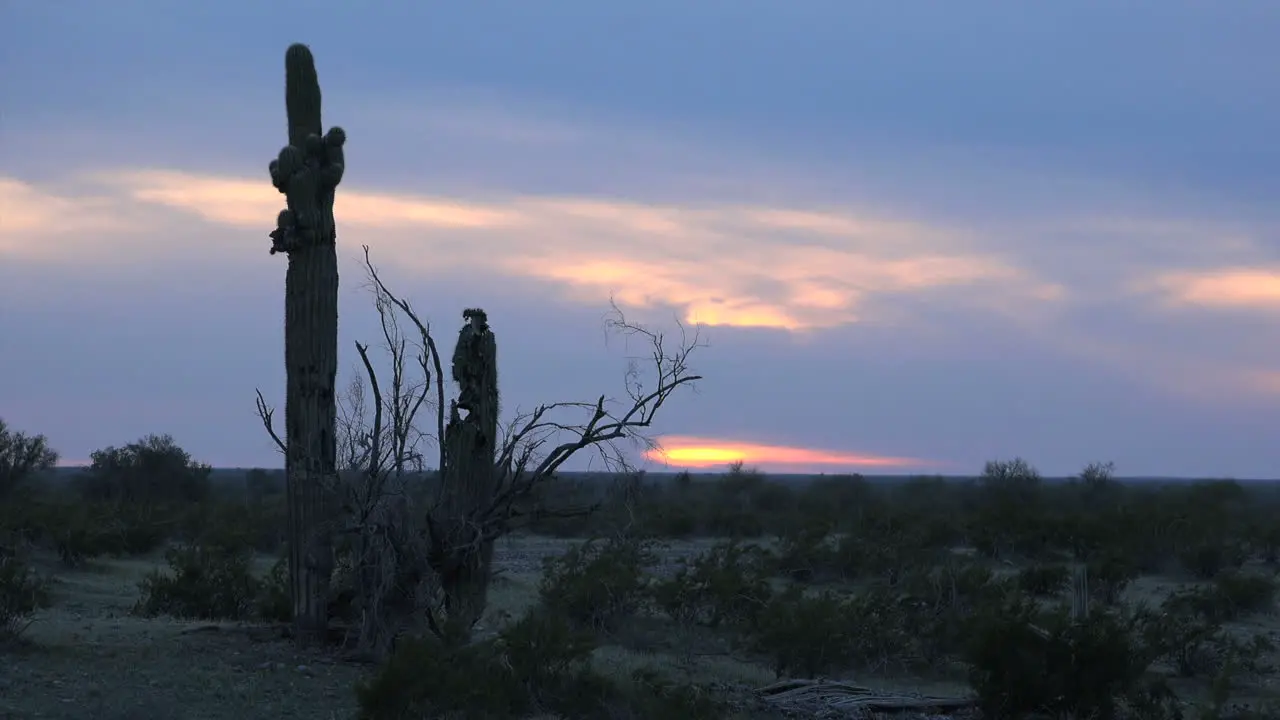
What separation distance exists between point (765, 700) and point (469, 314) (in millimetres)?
5713

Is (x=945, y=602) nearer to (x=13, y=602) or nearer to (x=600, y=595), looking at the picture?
(x=600, y=595)

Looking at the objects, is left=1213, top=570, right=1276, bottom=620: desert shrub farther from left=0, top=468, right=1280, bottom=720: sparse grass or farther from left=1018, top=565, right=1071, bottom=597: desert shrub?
left=1018, top=565, right=1071, bottom=597: desert shrub

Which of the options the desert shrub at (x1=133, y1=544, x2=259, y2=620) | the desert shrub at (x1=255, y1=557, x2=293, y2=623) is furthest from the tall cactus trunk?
the desert shrub at (x1=133, y1=544, x2=259, y2=620)

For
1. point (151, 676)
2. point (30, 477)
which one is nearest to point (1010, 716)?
point (151, 676)

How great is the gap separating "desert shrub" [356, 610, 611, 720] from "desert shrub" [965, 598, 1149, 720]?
450 centimetres

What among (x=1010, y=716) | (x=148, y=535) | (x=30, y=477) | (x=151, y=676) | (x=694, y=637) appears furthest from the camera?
(x=30, y=477)

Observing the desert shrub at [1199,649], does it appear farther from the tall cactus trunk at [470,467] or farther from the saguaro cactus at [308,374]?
the saguaro cactus at [308,374]

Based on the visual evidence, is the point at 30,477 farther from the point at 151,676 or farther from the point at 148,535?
the point at 151,676

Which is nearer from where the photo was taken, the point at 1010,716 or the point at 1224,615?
the point at 1010,716

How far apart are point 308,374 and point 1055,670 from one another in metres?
9.13

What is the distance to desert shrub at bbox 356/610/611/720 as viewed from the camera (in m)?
11.6

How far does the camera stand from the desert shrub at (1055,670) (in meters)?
15.4

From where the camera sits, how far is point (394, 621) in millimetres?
15648

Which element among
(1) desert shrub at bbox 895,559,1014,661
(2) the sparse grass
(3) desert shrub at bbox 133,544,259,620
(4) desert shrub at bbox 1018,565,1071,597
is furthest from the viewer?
(4) desert shrub at bbox 1018,565,1071,597
